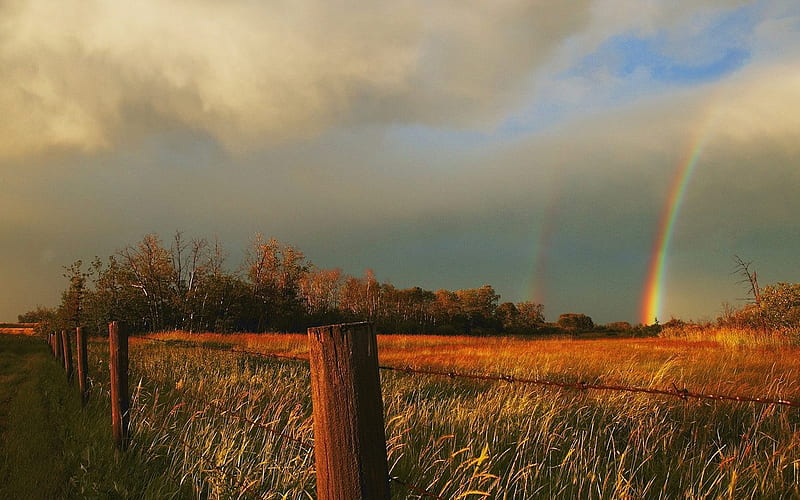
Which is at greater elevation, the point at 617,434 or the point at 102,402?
the point at 102,402

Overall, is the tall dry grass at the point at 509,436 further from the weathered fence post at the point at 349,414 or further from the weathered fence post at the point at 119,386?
the weathered fence post at the point at 349,414

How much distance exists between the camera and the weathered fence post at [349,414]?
1.99 m

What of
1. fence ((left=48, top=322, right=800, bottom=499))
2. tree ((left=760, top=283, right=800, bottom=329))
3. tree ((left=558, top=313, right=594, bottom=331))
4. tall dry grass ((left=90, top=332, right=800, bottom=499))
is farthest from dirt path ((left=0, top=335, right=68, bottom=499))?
tree ((left=558, top=313, right=594, bottom=331))

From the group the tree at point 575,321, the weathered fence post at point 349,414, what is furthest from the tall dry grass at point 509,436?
the tree at point 575,321

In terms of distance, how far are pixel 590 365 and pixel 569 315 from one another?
8827 centimetres

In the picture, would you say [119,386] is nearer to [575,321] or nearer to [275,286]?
[275,286]

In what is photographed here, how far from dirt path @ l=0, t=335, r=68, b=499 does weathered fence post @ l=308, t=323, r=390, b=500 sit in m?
3.90

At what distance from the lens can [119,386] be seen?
18.2 ft

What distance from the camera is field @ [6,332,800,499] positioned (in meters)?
4.08

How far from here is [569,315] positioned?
9694 centimetres

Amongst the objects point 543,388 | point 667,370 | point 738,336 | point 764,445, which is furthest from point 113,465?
point 738,336

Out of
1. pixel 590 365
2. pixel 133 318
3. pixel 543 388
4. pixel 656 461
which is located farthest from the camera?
pixel 133 318

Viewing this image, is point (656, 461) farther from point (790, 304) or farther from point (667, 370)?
point (790, 304)

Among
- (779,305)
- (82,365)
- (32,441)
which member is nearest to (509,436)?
(32,441)
